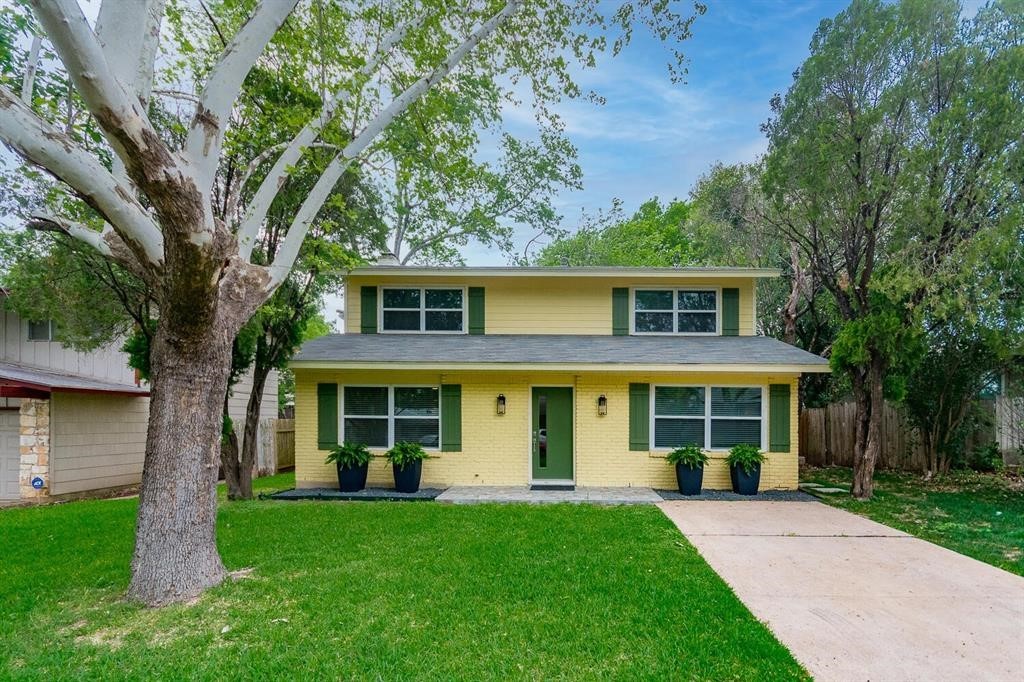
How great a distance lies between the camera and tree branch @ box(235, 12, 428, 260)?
16.0 feet

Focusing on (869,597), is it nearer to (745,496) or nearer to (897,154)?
(745,496)

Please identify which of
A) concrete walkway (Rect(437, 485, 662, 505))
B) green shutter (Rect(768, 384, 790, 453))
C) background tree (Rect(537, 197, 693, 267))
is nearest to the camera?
concrete walkway (Rect(437, 485, 662, 505))

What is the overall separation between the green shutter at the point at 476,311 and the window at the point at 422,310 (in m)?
0.21

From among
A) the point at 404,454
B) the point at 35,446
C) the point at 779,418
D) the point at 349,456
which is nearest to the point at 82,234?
the point at 349,456

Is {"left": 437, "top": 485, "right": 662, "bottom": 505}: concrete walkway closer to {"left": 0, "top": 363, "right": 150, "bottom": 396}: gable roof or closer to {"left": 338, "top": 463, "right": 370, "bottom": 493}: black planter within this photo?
{"left": 338, "top": 463, "right": 370, "bottom": 493}: black planter

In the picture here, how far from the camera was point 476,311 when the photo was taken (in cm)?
1080

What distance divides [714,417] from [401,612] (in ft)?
23.7

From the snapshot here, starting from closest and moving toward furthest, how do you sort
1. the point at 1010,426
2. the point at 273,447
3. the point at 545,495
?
the point at 545,495 → the point at 1010,426 → the point at 273,447

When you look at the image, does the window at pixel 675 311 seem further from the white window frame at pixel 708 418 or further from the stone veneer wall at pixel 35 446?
the stone veneer wall at pixel 35 446

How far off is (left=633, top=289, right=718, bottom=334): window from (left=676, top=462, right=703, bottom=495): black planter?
10.2ft

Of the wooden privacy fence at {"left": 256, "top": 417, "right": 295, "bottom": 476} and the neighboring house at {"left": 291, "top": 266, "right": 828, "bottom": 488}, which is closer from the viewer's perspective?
the neighboring house at {"left": 291, "top": 266, "right": 828, "bottom": 488}

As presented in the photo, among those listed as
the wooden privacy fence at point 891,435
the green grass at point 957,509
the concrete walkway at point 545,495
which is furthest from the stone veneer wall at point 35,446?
the wooden privacy fence at point 891,435

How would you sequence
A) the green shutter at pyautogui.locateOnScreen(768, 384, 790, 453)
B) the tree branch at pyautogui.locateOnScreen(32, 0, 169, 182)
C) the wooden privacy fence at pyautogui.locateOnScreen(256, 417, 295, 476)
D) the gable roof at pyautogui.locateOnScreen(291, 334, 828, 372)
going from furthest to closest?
the wooden privacy fence at pyautogui.locateOnScreen(256, 417, 295, 476), the green shutter at pyautogui.locateOnScreen(768, 384, 790, 453), the gable roof at pyautogui.locateOnScreen(291, 334, 828, 372), the tree branch at pyautogui.locateOnScreen(32, 0, 169, 182)

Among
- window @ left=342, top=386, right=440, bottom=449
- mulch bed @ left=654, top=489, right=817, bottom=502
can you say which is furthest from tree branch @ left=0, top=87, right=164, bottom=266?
mulch bed @ left=654, top=489, right=817, bottom=502
